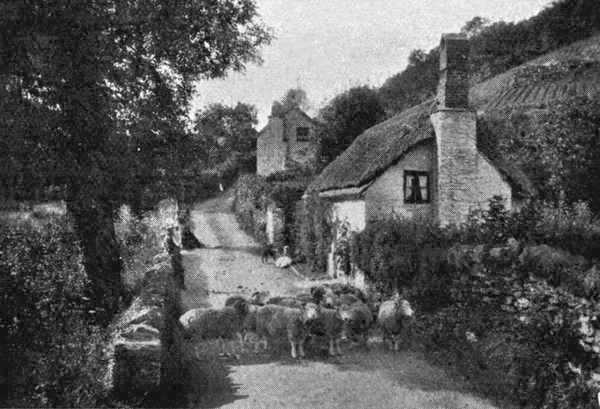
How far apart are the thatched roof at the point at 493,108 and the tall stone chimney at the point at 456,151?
32.1 inches

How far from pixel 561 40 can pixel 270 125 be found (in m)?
26.3

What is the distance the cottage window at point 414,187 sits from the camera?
18641mm

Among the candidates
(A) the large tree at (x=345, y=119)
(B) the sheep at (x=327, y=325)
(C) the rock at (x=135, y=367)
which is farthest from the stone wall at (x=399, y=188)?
(A) the large tree at (x=345, y=119)

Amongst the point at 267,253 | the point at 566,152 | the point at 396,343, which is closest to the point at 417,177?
the point at 566,152

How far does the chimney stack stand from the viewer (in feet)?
57.5

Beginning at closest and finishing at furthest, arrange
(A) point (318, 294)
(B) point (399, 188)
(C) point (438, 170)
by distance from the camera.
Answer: (A) point (318, 294), (C) point (438, 170), (B) point (399, 188)

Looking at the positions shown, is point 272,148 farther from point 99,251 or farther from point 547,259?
point 547,259

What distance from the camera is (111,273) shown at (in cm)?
1029

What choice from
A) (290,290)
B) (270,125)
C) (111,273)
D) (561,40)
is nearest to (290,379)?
(111,273)

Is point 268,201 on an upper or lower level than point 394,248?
upper

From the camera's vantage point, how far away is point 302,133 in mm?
52000

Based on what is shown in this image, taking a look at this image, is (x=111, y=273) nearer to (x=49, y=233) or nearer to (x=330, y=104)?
(x=49, y=233)

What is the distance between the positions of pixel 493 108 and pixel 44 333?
90.1ft

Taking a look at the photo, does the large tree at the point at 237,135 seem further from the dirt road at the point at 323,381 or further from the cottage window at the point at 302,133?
the dirt road at the point at 323,381
